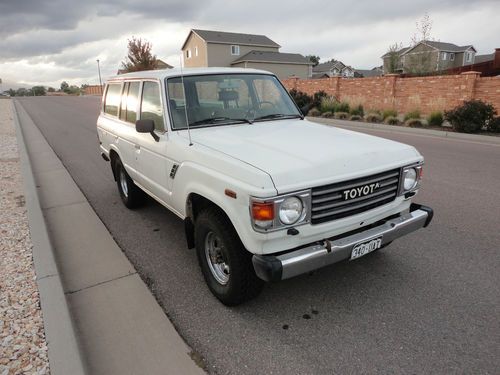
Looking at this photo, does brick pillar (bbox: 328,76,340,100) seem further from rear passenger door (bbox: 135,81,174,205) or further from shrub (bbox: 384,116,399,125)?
rear passenger door (bbox: 135,81,174,205)

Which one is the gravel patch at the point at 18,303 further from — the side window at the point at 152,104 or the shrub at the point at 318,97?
the shrub at the point at 318,97

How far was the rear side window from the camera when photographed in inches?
191

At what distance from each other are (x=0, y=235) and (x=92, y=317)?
225cm

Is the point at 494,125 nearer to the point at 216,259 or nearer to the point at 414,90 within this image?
the point at 414,90

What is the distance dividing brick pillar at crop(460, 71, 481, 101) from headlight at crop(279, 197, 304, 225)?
16041 mm

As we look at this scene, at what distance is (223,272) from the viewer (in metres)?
3.41

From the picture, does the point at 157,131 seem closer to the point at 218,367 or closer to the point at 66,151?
the point at 218,367

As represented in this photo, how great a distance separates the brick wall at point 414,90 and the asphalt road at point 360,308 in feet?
40.8

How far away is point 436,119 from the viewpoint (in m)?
15.1

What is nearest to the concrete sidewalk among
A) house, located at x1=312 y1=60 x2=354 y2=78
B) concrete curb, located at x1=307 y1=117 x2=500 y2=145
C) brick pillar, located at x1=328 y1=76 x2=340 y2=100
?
concrete curb, located at x1=307 y1=117 x2=500 y2=145

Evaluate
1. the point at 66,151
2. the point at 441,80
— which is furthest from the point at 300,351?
the point at 441,80

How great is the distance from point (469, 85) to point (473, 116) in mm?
3466

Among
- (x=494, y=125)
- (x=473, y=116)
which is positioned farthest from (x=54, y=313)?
(x=494, y=125)

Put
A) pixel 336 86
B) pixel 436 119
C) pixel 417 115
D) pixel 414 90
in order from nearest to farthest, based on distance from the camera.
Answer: pixel 436 119, pixel 417 115, pixel 414 90, pixel 336 86
